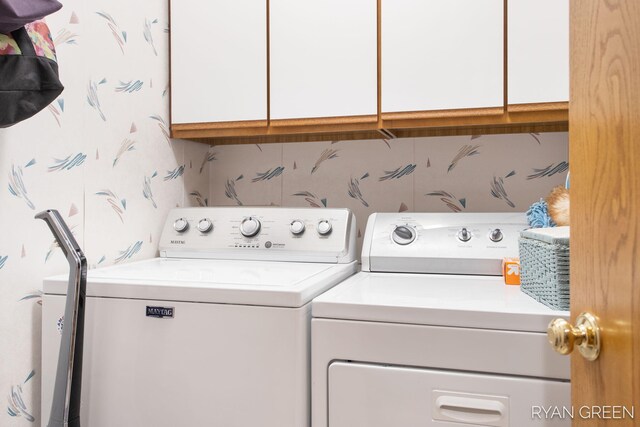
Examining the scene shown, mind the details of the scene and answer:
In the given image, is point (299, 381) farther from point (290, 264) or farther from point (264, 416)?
point (290, 264)

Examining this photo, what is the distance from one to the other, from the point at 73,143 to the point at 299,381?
3.02ft

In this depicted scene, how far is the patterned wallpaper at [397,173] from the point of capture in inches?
72.8

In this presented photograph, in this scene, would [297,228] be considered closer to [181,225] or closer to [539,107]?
[181,225]

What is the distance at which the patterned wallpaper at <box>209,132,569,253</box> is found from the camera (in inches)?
72.8

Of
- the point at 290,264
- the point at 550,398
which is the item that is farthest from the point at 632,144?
the point at 290,264

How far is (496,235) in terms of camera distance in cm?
158

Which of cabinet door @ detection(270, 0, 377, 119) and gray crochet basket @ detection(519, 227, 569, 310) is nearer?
gray crochet basket @ detection(519, 227, 569, 310)

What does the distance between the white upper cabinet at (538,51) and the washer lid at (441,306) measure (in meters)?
0.61

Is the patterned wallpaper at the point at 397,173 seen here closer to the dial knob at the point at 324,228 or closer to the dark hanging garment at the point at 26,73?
the dial knob at the point at 324,228

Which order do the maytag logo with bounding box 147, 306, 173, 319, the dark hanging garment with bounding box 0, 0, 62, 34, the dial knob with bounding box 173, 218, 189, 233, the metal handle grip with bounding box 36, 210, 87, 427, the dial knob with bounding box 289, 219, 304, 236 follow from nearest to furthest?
the dark hanging garment with bounding box 0, 0, 62, 34
the metal handle grip with bounding box 36, 210, 87, 427
the maytag logo with bounding box 147, 306, 173, 319
the dial knob with bounding box 289, 219, 304, 236
the dial knob with bounding box 173, 218, 189, 233

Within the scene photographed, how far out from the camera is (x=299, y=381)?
1078 millimetres

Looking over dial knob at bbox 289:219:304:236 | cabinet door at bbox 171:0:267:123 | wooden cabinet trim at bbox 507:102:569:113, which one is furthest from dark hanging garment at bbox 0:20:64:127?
wooden cabinet trim at bbox 507:102:569:113

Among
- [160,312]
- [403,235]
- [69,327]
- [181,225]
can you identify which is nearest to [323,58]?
[403,235]

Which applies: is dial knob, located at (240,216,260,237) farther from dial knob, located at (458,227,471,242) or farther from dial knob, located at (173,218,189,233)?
dial knob, located at (458,227,471,242)
